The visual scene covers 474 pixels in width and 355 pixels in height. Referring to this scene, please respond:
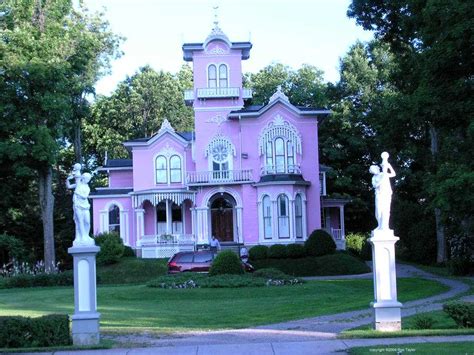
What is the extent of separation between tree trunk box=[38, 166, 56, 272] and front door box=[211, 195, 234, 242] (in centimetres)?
985

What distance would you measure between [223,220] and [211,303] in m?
23.2

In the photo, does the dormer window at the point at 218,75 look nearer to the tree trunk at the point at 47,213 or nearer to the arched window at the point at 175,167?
the arched window at the point at 175,167

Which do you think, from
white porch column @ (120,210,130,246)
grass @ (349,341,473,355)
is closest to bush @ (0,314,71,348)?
grass @ (349,341,473,355)

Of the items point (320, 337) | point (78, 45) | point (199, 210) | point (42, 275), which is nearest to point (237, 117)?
point (199, 210)

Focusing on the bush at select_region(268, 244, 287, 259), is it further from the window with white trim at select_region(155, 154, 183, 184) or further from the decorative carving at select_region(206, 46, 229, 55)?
the decorative carving at select_region(206, 46, 229, 55)

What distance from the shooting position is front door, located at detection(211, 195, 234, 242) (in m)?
46.0

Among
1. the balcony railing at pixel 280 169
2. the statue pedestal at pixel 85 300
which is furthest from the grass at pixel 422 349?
the balcony railing at pixel 280 169

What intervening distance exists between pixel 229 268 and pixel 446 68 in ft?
36.3

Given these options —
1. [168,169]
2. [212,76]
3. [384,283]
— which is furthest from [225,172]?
[384,283]

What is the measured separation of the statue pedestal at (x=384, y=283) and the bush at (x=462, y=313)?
1.01 metres

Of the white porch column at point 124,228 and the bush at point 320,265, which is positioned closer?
the bush at point 320,265

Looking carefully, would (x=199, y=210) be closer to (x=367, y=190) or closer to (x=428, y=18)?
(x=367, y=190)

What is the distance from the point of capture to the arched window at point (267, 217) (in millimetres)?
43688

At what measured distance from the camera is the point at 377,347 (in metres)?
12.9
